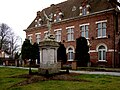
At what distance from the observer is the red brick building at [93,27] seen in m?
36.7

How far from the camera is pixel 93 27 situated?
39.6m

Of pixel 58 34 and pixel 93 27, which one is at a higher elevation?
pixel 93 27

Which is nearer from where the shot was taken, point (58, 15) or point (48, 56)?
point (48, 56)

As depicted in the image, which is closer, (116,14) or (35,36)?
(116,14)

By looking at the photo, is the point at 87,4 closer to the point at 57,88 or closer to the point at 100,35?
the point at 100,35

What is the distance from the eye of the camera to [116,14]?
37188 millimetres

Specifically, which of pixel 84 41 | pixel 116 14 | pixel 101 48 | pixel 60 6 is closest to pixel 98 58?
pixel 101 48

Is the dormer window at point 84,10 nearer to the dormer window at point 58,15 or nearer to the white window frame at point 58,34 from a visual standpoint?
the dormer window at point 58,15

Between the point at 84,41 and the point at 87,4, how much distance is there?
8.35 meters

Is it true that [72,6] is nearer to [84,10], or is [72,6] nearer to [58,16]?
[58,16]

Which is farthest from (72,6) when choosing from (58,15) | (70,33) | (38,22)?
(38,22)

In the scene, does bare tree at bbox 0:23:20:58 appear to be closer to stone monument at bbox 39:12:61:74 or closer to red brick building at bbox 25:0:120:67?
red brick building at bbox 25:0:120:67

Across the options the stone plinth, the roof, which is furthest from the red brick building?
the stone plinth

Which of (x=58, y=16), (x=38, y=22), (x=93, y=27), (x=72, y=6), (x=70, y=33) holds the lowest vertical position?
(x=70, y=33)
